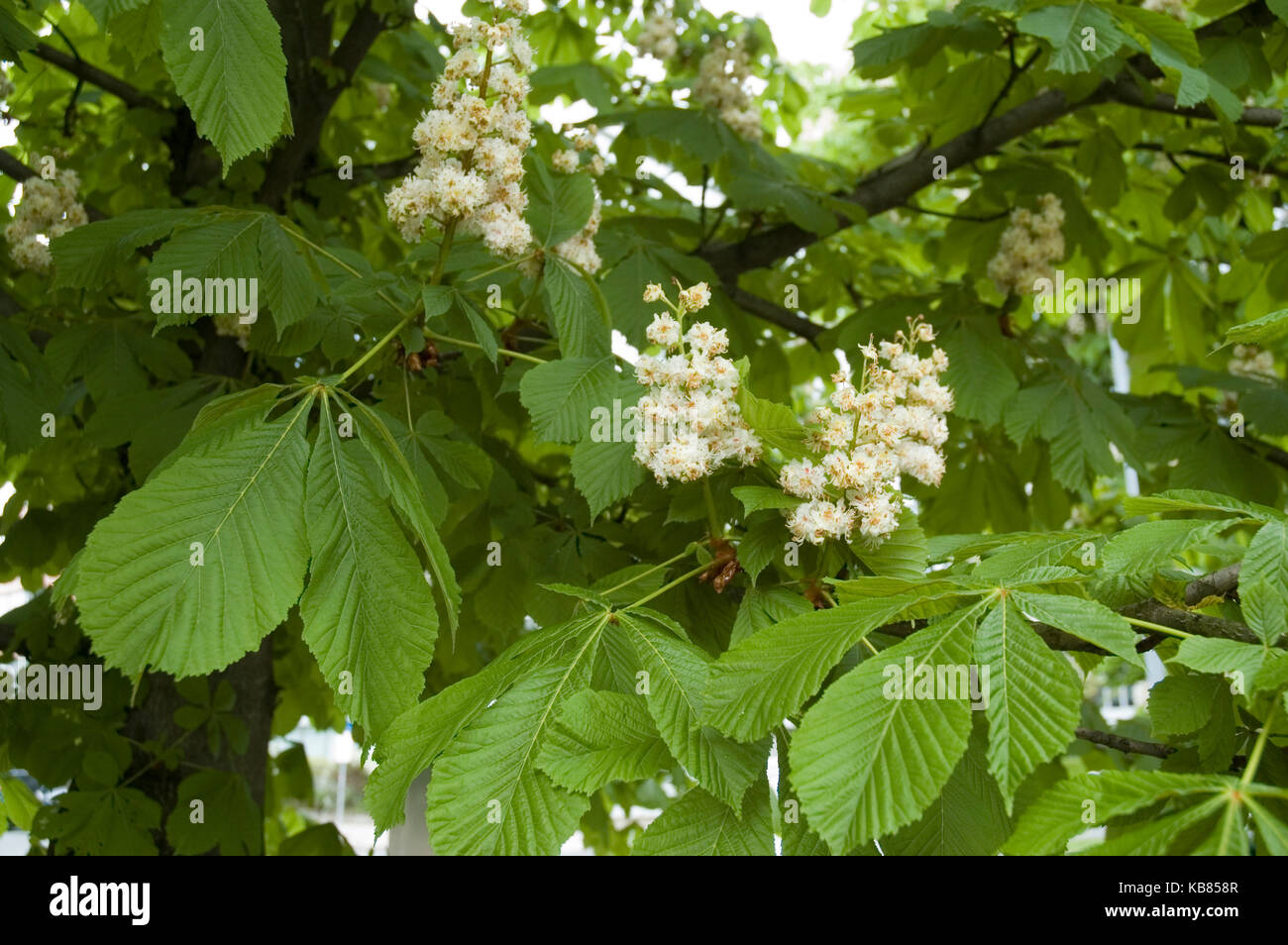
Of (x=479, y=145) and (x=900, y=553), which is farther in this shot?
(x=479, y=145)

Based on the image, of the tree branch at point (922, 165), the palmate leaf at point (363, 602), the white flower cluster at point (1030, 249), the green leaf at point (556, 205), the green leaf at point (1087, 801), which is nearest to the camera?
the green leaf at point (1087, 801)

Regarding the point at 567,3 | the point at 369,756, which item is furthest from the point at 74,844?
the point at 567,3

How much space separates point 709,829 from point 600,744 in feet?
0.50

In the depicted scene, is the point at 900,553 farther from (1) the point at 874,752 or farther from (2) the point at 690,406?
(1) the point at 874,752

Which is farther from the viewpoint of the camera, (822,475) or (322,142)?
(322,142)

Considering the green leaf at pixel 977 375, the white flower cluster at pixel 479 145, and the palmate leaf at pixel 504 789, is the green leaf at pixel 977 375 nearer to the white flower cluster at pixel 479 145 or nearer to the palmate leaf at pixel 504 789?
the white flower cluster at pixel 479 145

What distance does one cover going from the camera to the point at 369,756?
136cm

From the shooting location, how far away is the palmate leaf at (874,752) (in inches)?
38.7

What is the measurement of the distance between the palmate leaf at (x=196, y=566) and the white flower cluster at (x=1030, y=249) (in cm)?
251

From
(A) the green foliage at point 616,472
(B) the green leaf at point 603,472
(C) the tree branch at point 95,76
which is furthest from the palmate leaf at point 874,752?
(C) the tree branch at point 95,76

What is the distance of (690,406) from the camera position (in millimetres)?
1549

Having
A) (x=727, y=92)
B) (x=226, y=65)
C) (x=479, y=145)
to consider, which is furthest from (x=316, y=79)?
(x=226, y=65)

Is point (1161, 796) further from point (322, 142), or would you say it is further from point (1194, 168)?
point (322, 142)

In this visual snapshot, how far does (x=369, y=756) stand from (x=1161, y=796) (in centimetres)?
90
